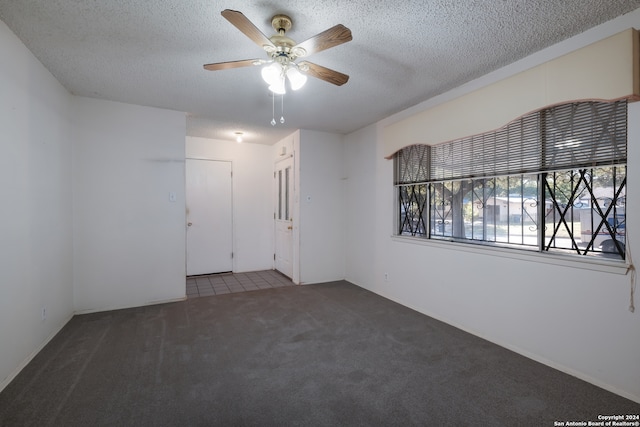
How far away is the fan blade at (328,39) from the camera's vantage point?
1674 millimetres

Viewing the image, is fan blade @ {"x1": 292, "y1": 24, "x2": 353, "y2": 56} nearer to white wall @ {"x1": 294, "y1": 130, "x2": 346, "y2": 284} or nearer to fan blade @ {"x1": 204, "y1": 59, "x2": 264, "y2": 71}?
fan blade @ {"x1": 204, "y1": 59, "x2": 264, "y2": 71}

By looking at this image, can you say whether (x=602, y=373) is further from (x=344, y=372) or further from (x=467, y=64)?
(x=467, y=64)

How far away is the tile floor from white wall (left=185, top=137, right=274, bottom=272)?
1.16 feet

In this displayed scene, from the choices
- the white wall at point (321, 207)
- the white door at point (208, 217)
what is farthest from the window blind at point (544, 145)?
the white door at point (208, 217)

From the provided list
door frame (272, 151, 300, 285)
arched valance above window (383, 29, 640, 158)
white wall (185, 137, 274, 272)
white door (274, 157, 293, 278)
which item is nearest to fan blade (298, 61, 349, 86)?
arched valance above window (383, 29, 640, 158)

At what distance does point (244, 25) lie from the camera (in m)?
1.67

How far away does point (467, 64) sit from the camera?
2.62 m

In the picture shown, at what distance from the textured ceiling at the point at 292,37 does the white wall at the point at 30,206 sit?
0.26 meters

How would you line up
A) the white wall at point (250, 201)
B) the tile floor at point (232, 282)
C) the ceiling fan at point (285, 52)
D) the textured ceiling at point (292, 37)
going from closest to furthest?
the ceiling fan at point (285, 52) < the textured ceiling at point (292, 37) < the tile floor at point (232, 282) < the white wall at point (250, 201)

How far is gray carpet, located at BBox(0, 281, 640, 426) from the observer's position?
1.79m

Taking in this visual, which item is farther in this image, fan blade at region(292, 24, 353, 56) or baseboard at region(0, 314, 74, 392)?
baseboard at region(0, 314, 74, 392)

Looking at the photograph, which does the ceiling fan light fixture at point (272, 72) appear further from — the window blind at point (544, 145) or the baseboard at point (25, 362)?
the baseboard at point (25, 362)

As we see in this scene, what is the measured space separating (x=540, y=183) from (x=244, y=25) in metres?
2.52

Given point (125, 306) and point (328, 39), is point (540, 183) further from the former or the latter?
point (125, 306)
